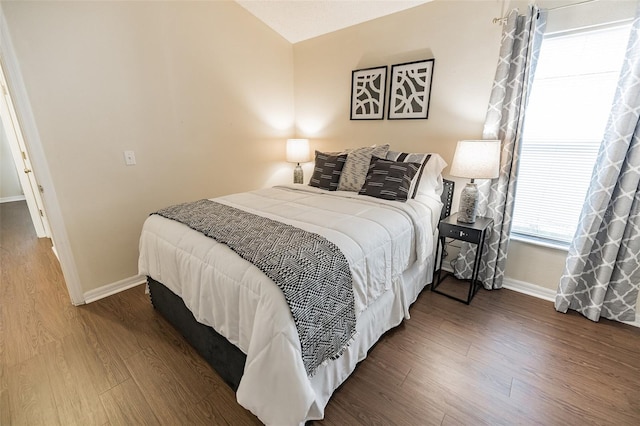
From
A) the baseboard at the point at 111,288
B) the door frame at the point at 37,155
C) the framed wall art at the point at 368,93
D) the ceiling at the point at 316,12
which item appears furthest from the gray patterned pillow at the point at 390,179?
the door frame at the point at 37,155

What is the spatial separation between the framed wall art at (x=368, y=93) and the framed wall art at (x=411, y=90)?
0.11m

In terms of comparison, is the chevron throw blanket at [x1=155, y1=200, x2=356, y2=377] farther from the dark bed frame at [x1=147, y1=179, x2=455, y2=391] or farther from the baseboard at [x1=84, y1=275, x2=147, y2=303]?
the baseboard at [x1=84, y1=275, x2=147, y2=303]

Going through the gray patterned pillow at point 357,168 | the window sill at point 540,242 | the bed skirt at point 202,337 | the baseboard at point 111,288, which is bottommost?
the baseboard at point 111,288

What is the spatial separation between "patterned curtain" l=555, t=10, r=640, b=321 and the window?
17cm

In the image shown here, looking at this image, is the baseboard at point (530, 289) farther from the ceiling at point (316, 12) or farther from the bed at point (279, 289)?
the ceiling at point (316, 12)

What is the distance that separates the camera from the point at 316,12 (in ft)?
9.11

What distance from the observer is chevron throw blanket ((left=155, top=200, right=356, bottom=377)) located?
1098 mm

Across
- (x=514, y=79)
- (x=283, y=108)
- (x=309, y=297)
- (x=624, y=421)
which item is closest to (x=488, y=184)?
(x=514, y=79)

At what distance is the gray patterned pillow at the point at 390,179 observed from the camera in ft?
7.14

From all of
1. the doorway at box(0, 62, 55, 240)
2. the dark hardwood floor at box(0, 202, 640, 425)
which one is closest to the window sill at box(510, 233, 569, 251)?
the dark hardwood floor at box(0, 202, 640, 425)

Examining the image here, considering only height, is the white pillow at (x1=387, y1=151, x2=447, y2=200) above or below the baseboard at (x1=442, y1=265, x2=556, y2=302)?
above

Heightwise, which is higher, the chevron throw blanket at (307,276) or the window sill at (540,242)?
the chevron throw blanket at (307,276)

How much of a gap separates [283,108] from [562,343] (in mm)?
3509

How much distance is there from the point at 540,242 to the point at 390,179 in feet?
4.31
